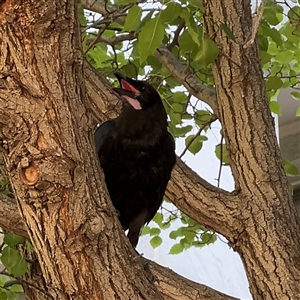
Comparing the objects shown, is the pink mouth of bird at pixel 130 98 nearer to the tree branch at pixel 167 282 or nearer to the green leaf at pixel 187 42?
the green leaf at pixel 187 42

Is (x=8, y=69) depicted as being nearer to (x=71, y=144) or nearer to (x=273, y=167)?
(x=71, y=144)

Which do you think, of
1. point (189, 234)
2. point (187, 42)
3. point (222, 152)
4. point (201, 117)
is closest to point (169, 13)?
point (187, 42)

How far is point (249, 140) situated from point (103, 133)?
318 millimetres

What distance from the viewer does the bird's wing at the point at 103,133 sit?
1.27 meters

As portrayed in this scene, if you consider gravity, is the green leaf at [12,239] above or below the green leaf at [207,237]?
below

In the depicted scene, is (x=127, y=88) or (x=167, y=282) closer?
(x=167, y=282)

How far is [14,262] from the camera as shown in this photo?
1.20 metres

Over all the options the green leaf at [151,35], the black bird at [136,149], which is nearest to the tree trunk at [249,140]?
the black bird at [136,149]

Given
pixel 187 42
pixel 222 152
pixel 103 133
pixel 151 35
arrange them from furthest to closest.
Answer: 1. pixel 222 152
2. pixel 103 133
3. pixel 187 42
4. pixel 151 35

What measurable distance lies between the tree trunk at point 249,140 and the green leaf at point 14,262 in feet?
1.40

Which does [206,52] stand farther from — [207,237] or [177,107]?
[207,237]

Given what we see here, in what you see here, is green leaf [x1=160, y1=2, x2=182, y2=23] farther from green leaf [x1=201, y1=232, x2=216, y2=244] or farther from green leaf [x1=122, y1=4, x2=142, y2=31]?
green leaf [x1=201, y1=232, x2=216, y2=244]

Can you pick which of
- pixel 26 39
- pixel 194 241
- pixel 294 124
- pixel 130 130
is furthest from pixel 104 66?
pixel 294 124

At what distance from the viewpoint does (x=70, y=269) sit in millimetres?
795
